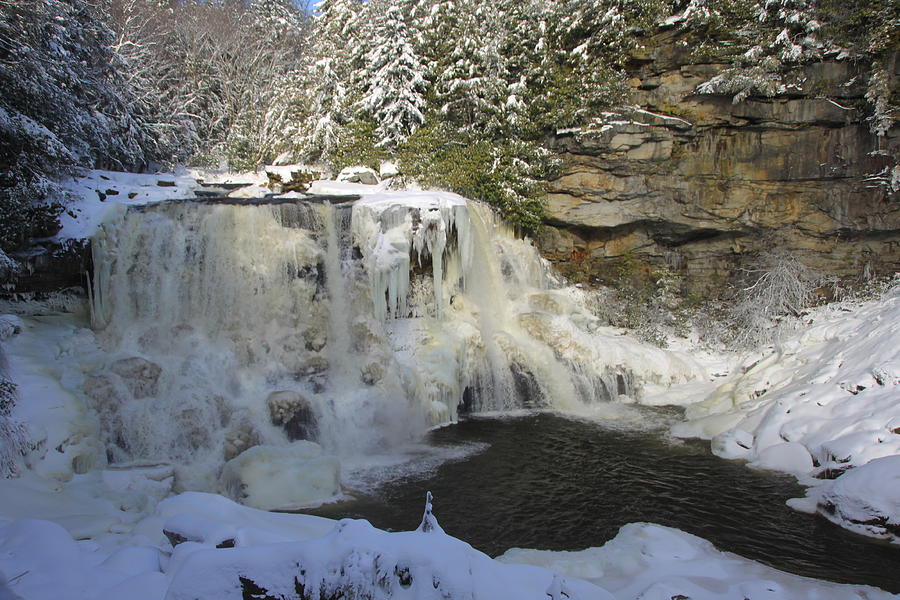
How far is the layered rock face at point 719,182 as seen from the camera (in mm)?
12578

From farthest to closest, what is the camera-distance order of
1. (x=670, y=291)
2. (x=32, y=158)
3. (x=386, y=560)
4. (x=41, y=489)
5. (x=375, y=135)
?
1. (x=375, y=135)
2. (x=670, y=291)
3. (x=32, y=158)
4. (x=41, y=489)
5. (x=386, y=560)

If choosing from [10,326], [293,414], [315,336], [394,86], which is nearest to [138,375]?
[10,326]

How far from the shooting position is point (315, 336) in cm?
1062

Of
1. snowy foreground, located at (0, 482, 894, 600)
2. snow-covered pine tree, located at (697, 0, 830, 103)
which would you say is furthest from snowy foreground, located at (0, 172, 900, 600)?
snow-covered pine tree, located at (697, 0, 830, 103)

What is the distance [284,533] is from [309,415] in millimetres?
4939

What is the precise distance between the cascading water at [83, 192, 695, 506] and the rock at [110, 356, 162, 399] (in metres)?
0.02

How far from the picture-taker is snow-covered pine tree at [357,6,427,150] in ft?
53.2

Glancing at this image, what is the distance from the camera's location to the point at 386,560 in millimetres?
3105

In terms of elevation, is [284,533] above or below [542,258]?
below

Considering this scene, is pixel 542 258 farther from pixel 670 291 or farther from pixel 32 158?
pixel 32 158

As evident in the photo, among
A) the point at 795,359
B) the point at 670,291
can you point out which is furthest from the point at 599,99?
the point at 795,359

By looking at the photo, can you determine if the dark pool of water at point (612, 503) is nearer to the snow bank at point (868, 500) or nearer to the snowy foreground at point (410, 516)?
the snow bank at point (868, 500)

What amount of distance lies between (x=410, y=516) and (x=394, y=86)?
1313cm

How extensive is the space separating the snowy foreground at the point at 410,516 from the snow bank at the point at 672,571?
0.02 metres
